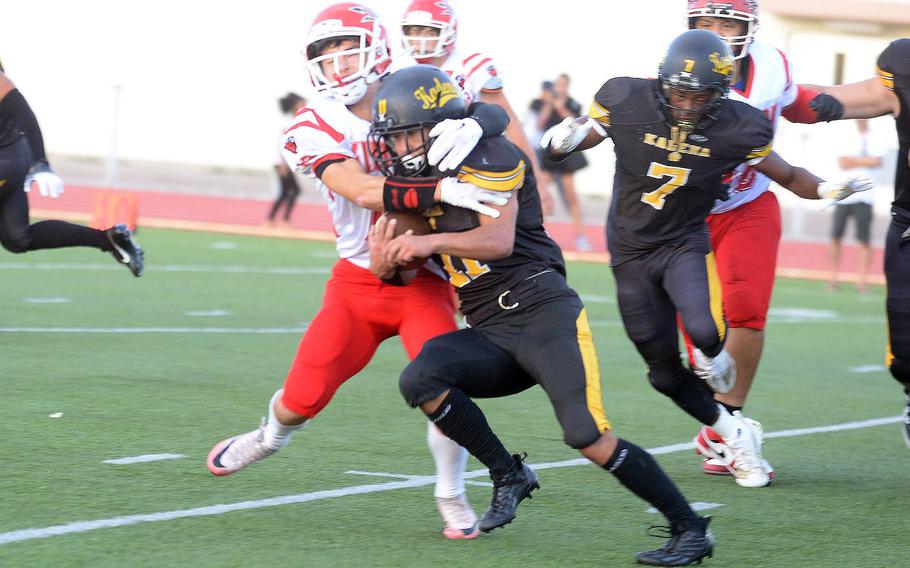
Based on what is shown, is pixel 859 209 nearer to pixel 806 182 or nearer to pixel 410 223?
pixel 806 182

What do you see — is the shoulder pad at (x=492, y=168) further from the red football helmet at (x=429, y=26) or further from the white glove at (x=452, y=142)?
the red football helmet at (x=429, y=26)

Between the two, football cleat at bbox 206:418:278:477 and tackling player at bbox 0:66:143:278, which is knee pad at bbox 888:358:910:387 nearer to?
football cleat at bbox 206:418:278:477

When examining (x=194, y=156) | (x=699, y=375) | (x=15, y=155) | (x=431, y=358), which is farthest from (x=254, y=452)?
(x=194, y=156)

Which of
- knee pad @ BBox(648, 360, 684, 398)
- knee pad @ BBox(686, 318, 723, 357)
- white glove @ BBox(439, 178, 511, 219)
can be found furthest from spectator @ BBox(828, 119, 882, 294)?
white glove @ BBox(439, 178, 511, 219)

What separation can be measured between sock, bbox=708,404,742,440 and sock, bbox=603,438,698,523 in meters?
1.32

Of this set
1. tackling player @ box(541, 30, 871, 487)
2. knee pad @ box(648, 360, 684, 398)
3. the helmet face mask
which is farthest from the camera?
knee pad @ box(648, 360, 684, 398)

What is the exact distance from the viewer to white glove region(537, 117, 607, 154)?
17.4 feet

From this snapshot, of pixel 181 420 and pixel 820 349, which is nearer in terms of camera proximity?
pixel 181 420

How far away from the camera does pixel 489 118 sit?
439 cm

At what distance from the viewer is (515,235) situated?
4.50 meters

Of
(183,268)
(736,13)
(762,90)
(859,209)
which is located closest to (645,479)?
(762,90)

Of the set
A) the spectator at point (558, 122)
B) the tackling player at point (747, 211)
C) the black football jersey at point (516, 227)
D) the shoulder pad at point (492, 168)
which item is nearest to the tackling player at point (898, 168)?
the tackling player at point (747, 211)

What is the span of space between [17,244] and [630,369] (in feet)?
11.9

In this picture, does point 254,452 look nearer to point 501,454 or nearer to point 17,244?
point 501,454
